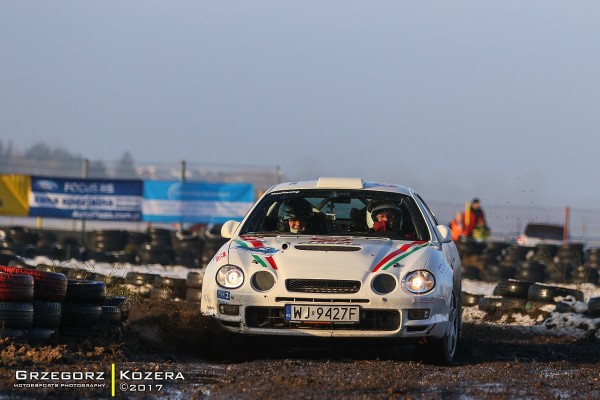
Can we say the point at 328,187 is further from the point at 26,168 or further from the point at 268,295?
the point at 26,168

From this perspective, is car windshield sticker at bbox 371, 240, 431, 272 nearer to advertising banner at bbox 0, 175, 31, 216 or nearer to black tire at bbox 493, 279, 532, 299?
black tire at bbox 493, 279, 532, 299

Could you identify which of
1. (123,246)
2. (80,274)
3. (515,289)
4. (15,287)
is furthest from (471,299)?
(123,246)

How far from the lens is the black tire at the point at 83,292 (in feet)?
26.3

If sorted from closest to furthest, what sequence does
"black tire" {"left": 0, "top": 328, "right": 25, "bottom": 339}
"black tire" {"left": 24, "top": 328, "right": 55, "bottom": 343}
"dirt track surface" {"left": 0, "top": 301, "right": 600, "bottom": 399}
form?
"dirt track surface" {"left": 0, "top": 301, "right": 600, "bottom": 399}
"black tire" {"left": 0, "top": 328, "right": 25, "bottom": 339}
"black tire" {"left": 24, "top": 328, "right": 55, "bottom": 343}

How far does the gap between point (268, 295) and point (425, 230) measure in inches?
65.4

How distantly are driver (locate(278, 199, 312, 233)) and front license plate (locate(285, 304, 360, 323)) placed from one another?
52.3 inches

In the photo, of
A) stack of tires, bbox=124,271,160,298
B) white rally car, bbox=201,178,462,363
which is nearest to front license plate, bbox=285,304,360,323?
white rally car, bbox=201,178,462,363

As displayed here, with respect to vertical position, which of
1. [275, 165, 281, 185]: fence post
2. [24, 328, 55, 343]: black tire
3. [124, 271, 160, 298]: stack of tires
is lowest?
[124, 271, 160, 298]: stack of tires

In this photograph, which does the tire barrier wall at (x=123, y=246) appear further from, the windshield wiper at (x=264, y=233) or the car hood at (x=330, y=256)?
the car hood at (x=330, y=256)

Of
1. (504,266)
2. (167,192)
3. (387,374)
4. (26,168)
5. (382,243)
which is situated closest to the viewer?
(387,374)

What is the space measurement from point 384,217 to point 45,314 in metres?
2.96

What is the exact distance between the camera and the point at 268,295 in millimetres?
7848

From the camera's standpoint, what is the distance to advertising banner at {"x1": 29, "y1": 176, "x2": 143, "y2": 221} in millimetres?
24328

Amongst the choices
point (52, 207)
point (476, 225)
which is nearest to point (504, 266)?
point (476, 225)
